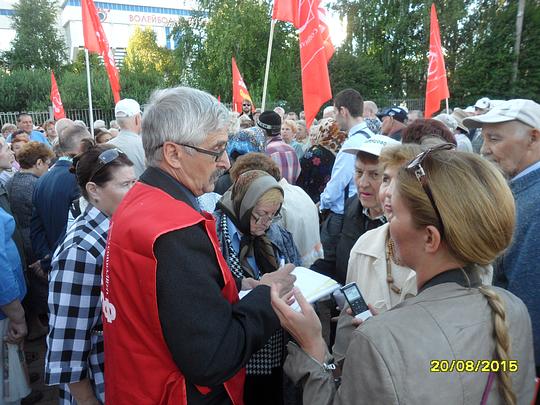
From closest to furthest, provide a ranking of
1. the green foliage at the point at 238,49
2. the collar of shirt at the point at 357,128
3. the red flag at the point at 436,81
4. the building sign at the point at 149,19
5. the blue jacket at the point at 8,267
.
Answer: the blue jacket at the point at 8,267 → the collar of shirt at the point at 357,128 → the red flag at the point at 436,81 → the green foliage at the point at 238,49 → the building sign at the point at 149,19

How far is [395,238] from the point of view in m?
1.31

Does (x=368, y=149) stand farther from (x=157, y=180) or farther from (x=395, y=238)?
(x=157, y=180)

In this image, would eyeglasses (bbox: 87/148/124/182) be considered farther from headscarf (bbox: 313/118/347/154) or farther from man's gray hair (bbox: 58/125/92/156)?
headscarf (bbox: 313/118/347/154)

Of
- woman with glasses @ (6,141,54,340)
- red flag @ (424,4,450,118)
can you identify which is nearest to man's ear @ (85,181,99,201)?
woman with glasses @ (6,141,54,340)

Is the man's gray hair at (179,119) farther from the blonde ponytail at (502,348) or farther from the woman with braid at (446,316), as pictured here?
the blonde ponytail at (502,348)

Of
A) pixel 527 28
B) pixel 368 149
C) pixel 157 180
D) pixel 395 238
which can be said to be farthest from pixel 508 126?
pixel 527 28

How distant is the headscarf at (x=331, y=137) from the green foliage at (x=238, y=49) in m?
19.6

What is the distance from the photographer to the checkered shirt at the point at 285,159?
15.9 ft

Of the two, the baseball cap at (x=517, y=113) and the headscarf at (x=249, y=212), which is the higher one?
the baseball cap at (x=517, y=113)

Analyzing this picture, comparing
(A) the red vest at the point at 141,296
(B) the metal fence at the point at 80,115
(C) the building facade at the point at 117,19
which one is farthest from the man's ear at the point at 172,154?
(C) the building facade at the point at 117,19

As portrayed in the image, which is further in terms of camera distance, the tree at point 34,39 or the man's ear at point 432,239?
the tree at point 34,39

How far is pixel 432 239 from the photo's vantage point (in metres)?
1.19

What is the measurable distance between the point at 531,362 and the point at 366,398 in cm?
57
